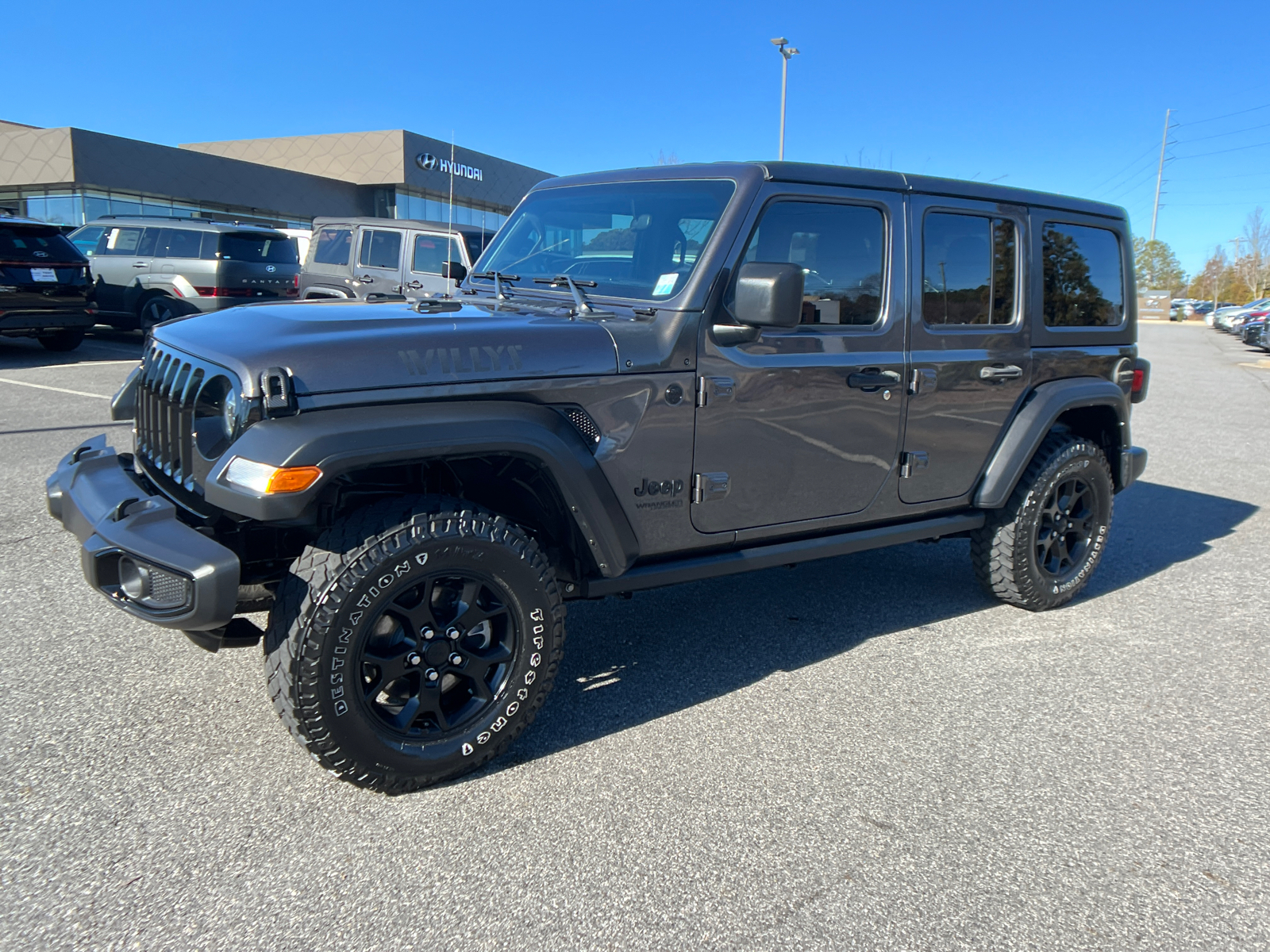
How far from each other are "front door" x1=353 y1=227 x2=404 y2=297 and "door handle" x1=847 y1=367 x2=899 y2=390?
861cm

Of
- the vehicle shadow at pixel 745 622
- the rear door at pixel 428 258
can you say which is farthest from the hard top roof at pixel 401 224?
the vehicle shadow at pixel 745 622

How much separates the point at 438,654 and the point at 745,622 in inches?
73.8

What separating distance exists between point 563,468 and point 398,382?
555mm

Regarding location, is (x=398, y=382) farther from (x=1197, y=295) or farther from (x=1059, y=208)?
(x=1197, y=295)

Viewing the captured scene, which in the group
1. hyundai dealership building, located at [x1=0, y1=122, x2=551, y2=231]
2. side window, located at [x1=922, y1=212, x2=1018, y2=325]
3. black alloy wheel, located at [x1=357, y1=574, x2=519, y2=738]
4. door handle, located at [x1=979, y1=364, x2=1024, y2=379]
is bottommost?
black alloy wheel, located at [x1=357, y1=574, x2=519, y2=738]

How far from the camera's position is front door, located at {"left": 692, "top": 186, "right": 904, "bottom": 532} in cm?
332

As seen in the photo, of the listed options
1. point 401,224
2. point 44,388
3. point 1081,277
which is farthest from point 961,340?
point 44,388

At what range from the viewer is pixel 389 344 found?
8.79ft

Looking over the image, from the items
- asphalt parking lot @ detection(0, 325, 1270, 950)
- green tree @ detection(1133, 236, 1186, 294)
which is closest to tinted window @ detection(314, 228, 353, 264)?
asphalt parking lot @ detection(0, 325, 1270, 950)

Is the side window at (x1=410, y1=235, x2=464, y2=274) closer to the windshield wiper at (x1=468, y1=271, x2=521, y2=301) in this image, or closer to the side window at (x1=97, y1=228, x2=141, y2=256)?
the side window at (x1=97, y1=228, x2=141, y2=256)

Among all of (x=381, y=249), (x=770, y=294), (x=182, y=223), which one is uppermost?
(x=182, y=223)

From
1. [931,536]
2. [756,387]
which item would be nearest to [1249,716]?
[931,536]

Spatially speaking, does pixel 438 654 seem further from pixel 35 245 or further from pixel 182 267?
pixel 182 267

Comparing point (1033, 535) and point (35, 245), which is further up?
point (35, 245)
